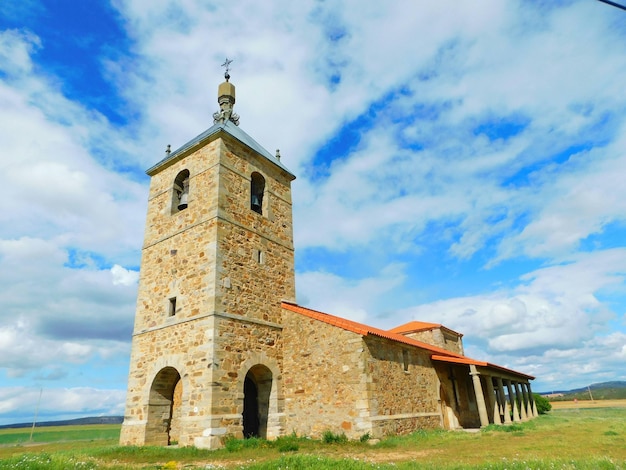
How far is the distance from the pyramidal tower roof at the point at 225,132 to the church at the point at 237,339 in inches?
4.2

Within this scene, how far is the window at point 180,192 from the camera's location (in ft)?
49.0

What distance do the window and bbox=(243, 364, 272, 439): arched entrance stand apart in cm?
670

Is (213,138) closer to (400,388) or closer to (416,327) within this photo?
(400,388)

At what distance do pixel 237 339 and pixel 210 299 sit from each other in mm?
1570

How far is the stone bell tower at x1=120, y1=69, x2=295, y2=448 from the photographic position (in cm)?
1156

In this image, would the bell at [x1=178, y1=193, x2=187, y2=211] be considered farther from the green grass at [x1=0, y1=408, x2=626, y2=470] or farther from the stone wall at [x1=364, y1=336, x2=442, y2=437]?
the stone wall at [x1=364, y1=336, x2=442, y2=437]

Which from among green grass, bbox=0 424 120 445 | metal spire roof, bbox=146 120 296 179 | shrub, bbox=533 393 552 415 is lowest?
green grass, bbox=0 424 120 445

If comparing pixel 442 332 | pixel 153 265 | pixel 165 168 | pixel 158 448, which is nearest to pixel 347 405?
pixel 158 448

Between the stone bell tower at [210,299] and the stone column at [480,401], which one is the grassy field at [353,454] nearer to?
the stone bell tower at [210,299]

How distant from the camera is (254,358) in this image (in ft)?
41.8

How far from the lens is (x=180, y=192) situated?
15.6 m

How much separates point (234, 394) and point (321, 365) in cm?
291

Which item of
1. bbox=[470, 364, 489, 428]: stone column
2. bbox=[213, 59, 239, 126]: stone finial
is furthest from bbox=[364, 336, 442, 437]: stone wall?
bbox=[213, 59, 239, 126]: stone finial

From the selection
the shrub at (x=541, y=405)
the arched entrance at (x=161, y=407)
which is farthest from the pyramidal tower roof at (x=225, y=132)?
the shrub at (x=541, y=405)
